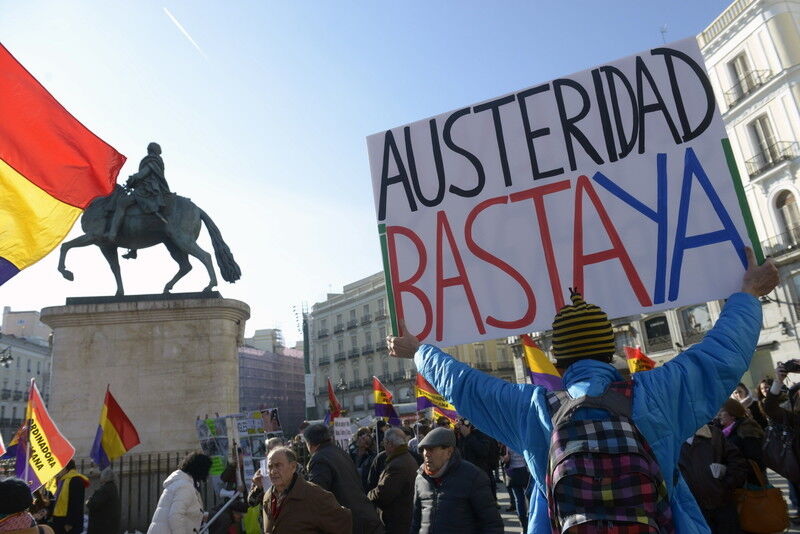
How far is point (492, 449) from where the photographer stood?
10.3m

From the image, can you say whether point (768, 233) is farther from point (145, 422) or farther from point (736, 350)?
point (736, 350)

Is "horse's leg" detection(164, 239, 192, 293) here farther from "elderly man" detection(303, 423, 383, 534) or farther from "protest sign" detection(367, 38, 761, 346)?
"protest sign" detection(367, 38, 761, 346)

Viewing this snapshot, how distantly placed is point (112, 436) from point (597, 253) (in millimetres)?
7321

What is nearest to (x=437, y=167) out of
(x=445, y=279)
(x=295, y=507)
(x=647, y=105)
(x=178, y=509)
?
(x=445, y=279)

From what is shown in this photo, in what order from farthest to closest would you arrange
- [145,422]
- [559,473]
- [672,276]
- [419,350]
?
[145,422]
[672,276]
[419,350]
[559,473]

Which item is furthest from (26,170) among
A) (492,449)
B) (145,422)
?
(492,449)

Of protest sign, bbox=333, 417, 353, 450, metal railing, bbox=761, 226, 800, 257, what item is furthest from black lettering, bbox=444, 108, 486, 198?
metal railing, bbox=761, 226, 800, 257

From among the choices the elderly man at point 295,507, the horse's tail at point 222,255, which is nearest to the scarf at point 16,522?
the elderly man at point 295,507

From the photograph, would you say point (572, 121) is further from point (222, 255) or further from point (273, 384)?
point (273, 384)

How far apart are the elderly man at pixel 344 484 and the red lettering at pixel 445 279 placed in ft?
6.78

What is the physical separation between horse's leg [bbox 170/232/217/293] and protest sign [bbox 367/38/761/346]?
8.21m

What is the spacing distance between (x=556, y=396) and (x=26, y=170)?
3.21 metres

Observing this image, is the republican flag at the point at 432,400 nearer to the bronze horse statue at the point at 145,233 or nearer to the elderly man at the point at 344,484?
the bronze horse statue at the point at 145,233

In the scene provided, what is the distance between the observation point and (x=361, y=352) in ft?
210
